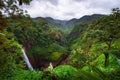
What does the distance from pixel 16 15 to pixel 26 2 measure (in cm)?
129

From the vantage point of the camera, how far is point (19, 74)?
433 inches

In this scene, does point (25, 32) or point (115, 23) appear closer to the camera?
point (115, 23)

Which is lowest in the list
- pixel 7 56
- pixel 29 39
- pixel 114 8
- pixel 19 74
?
pixel 29 39

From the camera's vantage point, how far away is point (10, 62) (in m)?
11.1

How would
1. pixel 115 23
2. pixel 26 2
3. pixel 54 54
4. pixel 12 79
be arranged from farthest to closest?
pixel 54 54, pixel 115 23, pixel 12 79, pixel 26 2

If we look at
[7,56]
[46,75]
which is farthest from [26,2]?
[46,75]

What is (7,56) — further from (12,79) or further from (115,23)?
(115,23)

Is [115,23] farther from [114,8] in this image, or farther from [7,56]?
[7,56]

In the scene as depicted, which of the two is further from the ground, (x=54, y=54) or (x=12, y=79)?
(x=12, y=79)

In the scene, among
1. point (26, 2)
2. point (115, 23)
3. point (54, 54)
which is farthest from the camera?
point (54, 54)

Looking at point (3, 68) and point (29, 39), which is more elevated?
point (3, 68)

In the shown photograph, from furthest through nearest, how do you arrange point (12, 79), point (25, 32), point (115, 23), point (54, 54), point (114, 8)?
1. point (54, 54)
2. point (25, 32)
3. point (114, 8)
4. point (115, 23)
5. point (12, 79)

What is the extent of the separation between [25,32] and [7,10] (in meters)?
28.0

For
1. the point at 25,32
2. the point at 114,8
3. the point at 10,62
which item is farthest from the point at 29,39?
the point at 10,62
